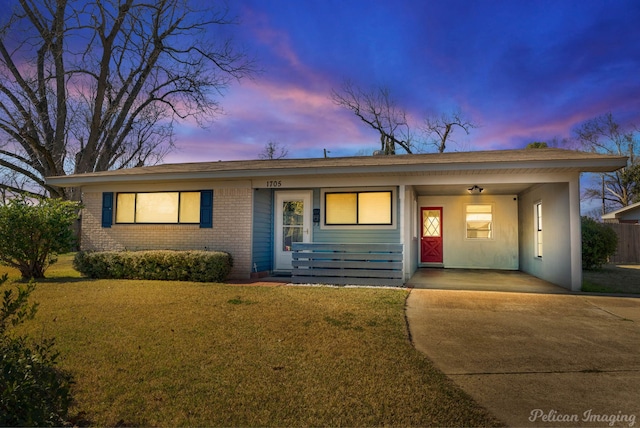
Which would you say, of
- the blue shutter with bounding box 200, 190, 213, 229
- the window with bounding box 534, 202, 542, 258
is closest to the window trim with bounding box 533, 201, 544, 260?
the window with bounding box 534, 202, 542, 258

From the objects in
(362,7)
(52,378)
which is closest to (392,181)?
(362,7)

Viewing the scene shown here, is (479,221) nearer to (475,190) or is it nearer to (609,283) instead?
(475,190)

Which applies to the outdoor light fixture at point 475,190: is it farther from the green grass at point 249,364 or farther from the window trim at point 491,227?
the green grass at point 249,364

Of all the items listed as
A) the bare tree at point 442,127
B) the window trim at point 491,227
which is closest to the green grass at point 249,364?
the window trim at point 491,227

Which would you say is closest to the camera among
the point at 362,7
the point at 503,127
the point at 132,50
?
the point at 362,7

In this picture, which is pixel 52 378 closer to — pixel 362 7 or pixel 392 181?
pixel 392 181

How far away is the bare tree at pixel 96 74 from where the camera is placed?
19.3 metres

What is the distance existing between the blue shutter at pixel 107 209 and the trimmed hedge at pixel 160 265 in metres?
1.32

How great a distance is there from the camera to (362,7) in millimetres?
11984

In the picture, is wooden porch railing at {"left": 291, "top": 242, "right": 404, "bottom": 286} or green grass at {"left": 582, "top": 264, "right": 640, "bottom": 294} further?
wooden porch railing at {"left": 291, "top": 242, "right": 404, "bottom": 286}

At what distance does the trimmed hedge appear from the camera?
9430 mm

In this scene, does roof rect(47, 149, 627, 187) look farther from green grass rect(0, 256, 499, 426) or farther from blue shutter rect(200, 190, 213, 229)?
green grass rect(0, 256, 499, 426)

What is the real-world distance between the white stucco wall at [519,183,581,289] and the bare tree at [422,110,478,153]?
1625cm

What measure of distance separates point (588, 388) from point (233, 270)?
27.1 feet
